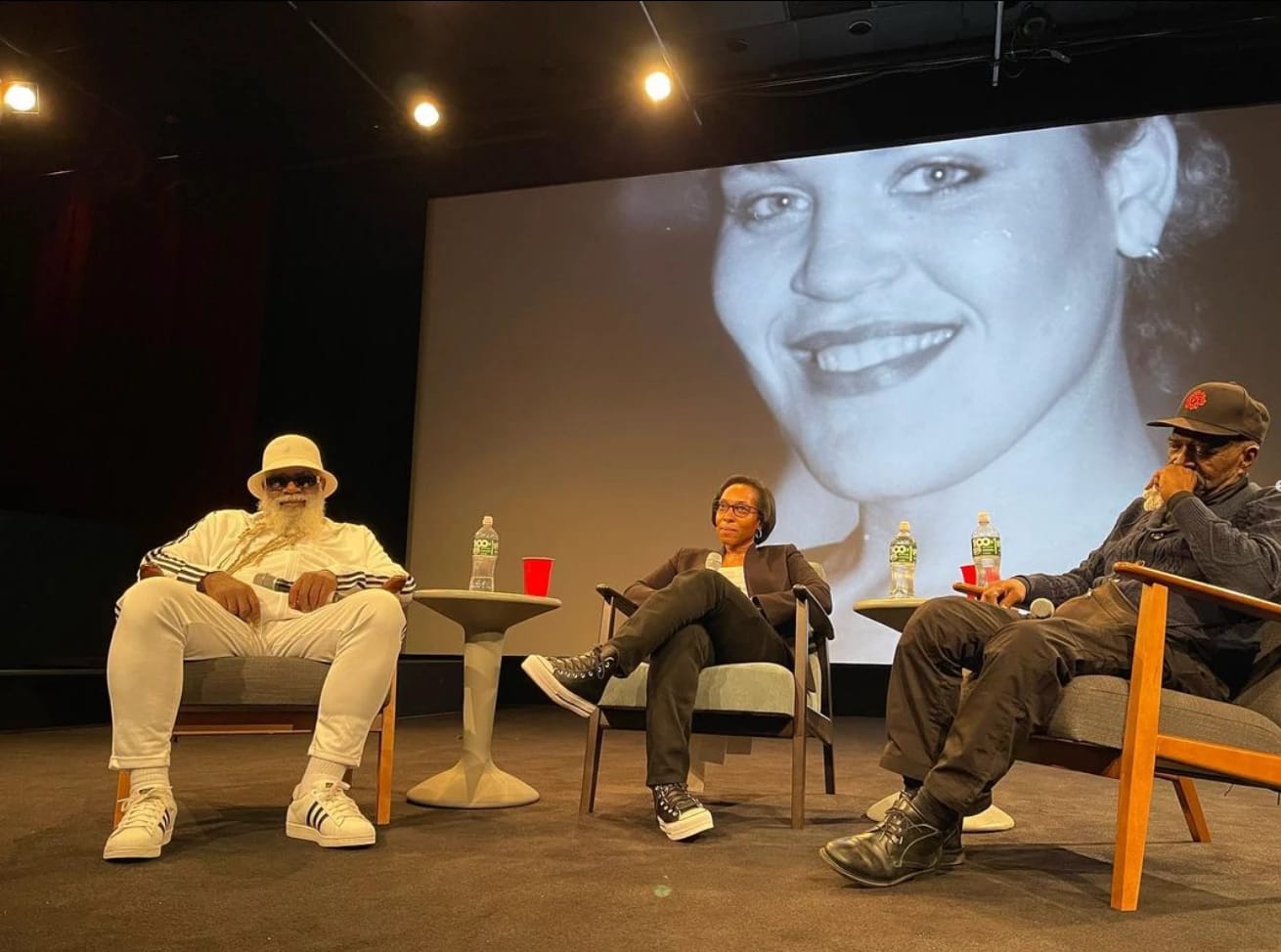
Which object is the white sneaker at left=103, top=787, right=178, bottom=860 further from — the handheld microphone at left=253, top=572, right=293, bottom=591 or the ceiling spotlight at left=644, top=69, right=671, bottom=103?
the ceiling spotlight at left=644, top=69, right=671, bottom=103

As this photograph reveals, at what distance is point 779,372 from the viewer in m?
5.16

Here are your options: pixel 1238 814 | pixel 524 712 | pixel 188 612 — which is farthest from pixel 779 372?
pixel 188 612

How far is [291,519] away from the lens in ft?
8.60

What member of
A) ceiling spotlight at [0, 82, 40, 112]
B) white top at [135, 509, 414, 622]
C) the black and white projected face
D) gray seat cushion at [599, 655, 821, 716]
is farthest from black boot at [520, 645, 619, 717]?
ceiling spotlight at [0, 82, 40, 112]

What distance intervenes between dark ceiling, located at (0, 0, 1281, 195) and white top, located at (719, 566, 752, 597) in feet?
4.57

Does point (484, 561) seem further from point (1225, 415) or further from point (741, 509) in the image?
point (1225, 415)

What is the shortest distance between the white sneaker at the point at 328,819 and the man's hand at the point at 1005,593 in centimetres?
141

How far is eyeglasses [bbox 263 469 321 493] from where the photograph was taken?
263cm

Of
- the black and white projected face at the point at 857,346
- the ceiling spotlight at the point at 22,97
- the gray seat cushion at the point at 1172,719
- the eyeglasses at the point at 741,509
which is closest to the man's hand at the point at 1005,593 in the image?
the gray seat cushion at the point at 1172,719

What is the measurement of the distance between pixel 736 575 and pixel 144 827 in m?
1.65

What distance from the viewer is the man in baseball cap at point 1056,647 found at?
1.79m

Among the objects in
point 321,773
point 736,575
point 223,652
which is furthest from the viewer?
point 736,575

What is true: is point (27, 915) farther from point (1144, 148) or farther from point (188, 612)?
point (1144, 148)

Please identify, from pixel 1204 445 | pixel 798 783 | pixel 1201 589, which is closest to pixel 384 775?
pixel 798 783
